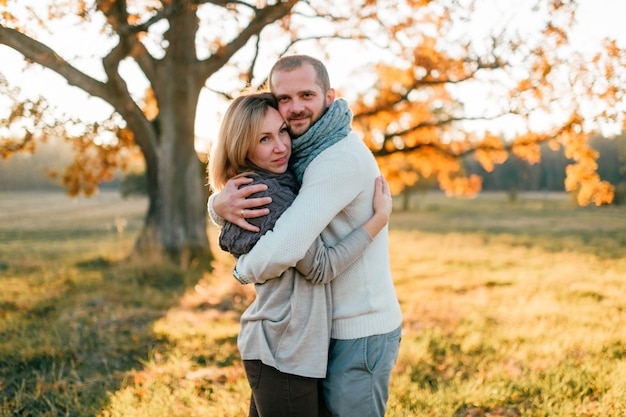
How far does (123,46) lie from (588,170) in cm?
877

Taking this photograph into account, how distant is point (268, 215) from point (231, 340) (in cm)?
396

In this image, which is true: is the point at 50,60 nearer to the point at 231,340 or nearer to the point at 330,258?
the point at 231,340

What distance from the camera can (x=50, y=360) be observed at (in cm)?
490

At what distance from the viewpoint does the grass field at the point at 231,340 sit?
3990 millimetres

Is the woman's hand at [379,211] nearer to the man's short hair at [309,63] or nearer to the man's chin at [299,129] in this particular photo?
the man's chin at [299,129]

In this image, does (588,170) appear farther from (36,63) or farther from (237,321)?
(36,63)

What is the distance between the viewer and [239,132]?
2.19 meters

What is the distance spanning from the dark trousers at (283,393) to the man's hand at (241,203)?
61 cm

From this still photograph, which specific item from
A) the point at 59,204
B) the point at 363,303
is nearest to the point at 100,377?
the point at 363,303

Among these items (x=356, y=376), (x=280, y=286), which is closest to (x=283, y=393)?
(x=356, y=376)

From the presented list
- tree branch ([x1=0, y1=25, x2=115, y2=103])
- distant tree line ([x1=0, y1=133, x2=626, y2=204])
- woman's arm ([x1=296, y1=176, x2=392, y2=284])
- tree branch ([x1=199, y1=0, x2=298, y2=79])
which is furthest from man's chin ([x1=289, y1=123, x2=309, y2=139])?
distant tree line ([x1=0, y1=133, x2=626, y2=204])

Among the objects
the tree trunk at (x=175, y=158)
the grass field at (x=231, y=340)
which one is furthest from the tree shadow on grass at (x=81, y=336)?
the tree trunk at (x=175, y=158)

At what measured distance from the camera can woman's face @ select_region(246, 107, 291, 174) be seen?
2.22m

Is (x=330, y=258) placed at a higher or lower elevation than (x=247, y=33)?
lower
